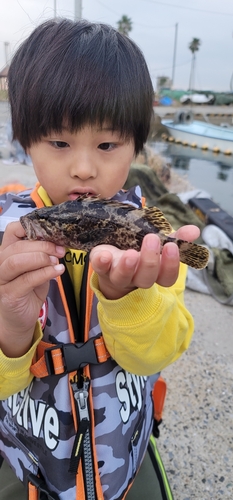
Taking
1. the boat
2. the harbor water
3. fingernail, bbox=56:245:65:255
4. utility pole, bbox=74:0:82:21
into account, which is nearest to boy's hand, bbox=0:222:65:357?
fingernail, bbox=56:245:65:255

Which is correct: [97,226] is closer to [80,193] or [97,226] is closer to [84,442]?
[80,193]

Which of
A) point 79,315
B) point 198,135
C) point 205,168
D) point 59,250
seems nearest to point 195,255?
point 59,250

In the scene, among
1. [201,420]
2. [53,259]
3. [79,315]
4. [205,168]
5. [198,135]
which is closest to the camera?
[53,259]

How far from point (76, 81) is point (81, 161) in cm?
42

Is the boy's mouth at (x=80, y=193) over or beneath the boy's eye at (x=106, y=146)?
beneath

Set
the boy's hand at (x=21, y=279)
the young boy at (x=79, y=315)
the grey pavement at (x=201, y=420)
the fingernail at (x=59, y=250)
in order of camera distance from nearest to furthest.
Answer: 1. the boy's hand at (x=21, y=279)
2. the fingernail at (x=59, y=250)
3. the young boy at (x=79, y=315)
4. the grey pavement at (x=201, y=420)

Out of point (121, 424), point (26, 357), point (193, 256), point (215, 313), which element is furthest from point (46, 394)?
point (215, 313)

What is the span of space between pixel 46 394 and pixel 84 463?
40cm

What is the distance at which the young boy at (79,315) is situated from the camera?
71.4 inches

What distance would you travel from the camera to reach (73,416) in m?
2.00

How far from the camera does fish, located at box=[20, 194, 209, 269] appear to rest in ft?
5.41

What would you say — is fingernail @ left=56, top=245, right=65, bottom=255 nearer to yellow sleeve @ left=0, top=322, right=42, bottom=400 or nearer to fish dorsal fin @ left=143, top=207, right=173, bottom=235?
fish dorsal fin @ left=143, top=207, right=173, bottom=235

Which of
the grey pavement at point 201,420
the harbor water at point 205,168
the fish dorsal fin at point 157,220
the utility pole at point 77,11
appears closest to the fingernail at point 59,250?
the fish dorsal fin at point 157,220

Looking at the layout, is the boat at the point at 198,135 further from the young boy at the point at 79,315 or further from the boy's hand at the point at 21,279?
the boy's hand at the point at 21,279
